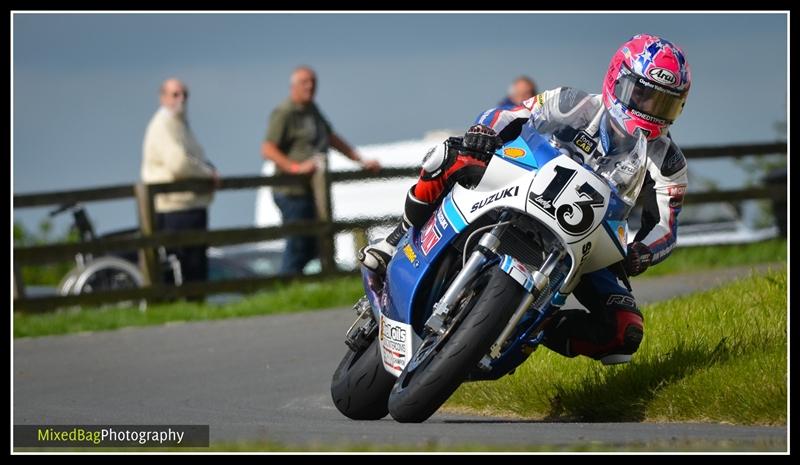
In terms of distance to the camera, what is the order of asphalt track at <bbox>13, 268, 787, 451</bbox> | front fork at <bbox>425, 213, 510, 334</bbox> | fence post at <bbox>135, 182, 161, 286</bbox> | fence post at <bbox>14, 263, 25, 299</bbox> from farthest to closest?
fence post at <bbox>135, 182, 161, 286</bbox>
fence post at <bbox>14, 263, 25, 299</bbox>
front fork at <bbox>425, 213, 510, 334</bbox>
asphalt track at <bbox>13, 268, 787, 451</bbox>

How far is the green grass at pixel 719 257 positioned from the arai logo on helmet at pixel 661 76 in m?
8.61

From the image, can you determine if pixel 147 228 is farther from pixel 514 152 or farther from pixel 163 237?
pixel 514 152

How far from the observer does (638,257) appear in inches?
282

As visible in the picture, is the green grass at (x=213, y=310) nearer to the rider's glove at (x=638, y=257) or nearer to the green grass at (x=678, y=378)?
the green grass at (x=678, y=378)

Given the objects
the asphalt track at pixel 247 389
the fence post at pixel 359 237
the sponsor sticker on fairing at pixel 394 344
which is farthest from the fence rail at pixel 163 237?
the sponsor sticker on fairing at pixel 394 344

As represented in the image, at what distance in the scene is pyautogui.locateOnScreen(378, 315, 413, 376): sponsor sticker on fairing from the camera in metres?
7.07

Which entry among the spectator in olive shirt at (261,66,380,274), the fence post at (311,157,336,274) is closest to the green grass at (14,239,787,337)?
the fence post at (311,157,336,274)

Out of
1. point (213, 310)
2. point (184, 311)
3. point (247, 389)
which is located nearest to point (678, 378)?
point (247, 389)

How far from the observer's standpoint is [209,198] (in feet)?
50.6

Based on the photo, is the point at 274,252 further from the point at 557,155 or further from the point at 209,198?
the point at 557,155

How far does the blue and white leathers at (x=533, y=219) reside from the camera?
22.2 feet

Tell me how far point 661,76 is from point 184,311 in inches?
318

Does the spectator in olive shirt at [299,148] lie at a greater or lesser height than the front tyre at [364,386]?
lesser

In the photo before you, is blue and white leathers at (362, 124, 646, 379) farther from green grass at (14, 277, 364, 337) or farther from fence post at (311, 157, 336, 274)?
fence post at (311, 157, 336, 274)
